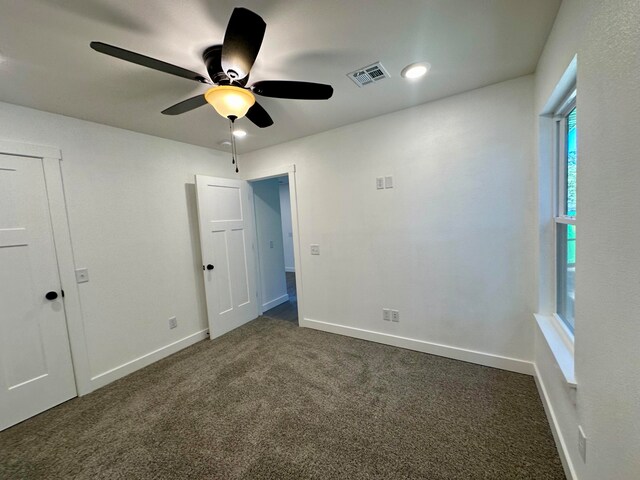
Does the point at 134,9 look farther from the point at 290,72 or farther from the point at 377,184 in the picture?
the point at 377,184

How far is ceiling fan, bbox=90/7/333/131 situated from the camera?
1109 millimetres

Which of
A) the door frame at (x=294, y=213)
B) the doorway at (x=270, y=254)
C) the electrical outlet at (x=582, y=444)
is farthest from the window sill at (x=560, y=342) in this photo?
the doorway at (x=270, y=254)

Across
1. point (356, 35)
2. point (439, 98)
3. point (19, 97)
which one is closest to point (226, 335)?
point (19, 97)

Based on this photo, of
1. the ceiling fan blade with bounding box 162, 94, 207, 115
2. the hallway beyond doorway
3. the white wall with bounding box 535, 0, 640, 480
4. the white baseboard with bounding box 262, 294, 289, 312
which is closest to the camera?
the white wall with bounding box 535, 0, 640, 480

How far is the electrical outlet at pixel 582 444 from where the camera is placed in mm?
1129

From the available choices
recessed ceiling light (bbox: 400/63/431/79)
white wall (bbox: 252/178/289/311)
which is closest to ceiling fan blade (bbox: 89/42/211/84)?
recessed ceiling light (bbox: 400/63/431/79)

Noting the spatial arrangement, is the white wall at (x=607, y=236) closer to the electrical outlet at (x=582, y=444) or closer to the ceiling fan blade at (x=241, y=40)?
the electrical outlet at (x=582, y=444)

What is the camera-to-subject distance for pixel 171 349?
294 cm

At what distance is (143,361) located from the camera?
2.70 m

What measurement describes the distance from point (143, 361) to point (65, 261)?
4.12ft

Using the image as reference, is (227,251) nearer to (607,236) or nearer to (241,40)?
(241,40)

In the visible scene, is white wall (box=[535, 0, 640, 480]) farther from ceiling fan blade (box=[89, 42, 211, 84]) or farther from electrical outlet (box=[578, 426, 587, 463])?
ceiling fan blade (box=[89, 42, 211, 84])

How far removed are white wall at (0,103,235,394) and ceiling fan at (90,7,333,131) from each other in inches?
51.7

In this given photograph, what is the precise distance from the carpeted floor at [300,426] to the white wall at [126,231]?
508 mm
